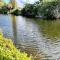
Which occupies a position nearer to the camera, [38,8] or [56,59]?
[56,59]

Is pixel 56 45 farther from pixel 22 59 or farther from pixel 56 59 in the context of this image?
pixel 22 59

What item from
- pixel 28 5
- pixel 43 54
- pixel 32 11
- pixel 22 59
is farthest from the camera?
pixel 28 5

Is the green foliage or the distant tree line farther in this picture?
the green foliage

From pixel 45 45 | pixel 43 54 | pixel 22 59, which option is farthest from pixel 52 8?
pixel 22 59

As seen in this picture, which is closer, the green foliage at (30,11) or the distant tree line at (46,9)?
the distant tree line at (46,9)

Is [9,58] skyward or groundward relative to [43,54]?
skyward

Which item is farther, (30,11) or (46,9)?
(30,11)

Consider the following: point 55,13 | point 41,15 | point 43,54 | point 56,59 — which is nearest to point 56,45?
point 43,54

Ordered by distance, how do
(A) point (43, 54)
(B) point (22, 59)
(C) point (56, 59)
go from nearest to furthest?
(B) point (22, 59), (C) point (56, 59), (A) point (43, 54)

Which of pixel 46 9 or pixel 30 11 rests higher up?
pixel 46 9

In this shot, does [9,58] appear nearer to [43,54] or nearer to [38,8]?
[43,54]

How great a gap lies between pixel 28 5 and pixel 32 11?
627cm

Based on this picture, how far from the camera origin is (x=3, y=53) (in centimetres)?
1102

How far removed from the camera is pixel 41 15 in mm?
68312
